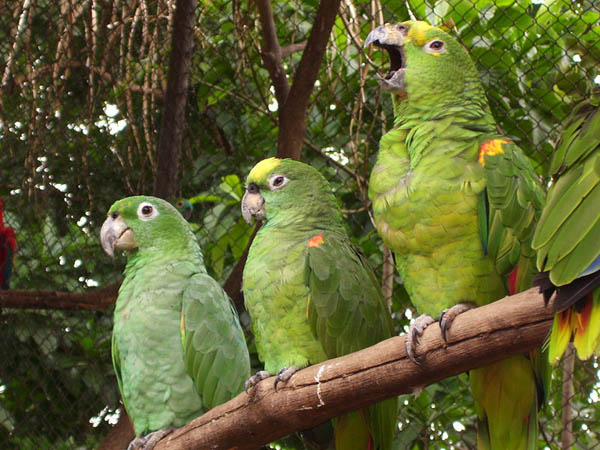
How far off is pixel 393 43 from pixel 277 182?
0.36 m

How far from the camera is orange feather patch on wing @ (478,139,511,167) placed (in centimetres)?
117

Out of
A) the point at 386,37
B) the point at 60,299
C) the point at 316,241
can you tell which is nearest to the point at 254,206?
the point at 316,241

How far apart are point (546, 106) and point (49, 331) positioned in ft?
6.12

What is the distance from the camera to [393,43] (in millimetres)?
1328

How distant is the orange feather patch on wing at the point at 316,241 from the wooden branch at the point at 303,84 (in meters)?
0.49

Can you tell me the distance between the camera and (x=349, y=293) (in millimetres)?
1291

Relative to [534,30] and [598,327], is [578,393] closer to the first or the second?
[534,30]

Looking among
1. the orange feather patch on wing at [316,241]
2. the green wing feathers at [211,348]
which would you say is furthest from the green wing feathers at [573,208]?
the green wing feathers at [211,348]

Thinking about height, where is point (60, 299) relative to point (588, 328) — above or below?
above

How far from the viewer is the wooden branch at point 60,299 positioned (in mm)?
2076

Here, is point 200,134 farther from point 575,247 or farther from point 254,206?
point 575,247

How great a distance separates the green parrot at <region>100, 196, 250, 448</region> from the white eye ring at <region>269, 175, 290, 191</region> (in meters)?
0.27

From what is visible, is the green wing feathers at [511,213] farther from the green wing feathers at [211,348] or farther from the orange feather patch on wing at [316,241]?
the green wing feathers at [211,348]

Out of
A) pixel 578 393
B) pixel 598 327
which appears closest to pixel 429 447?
pixel 578 393
